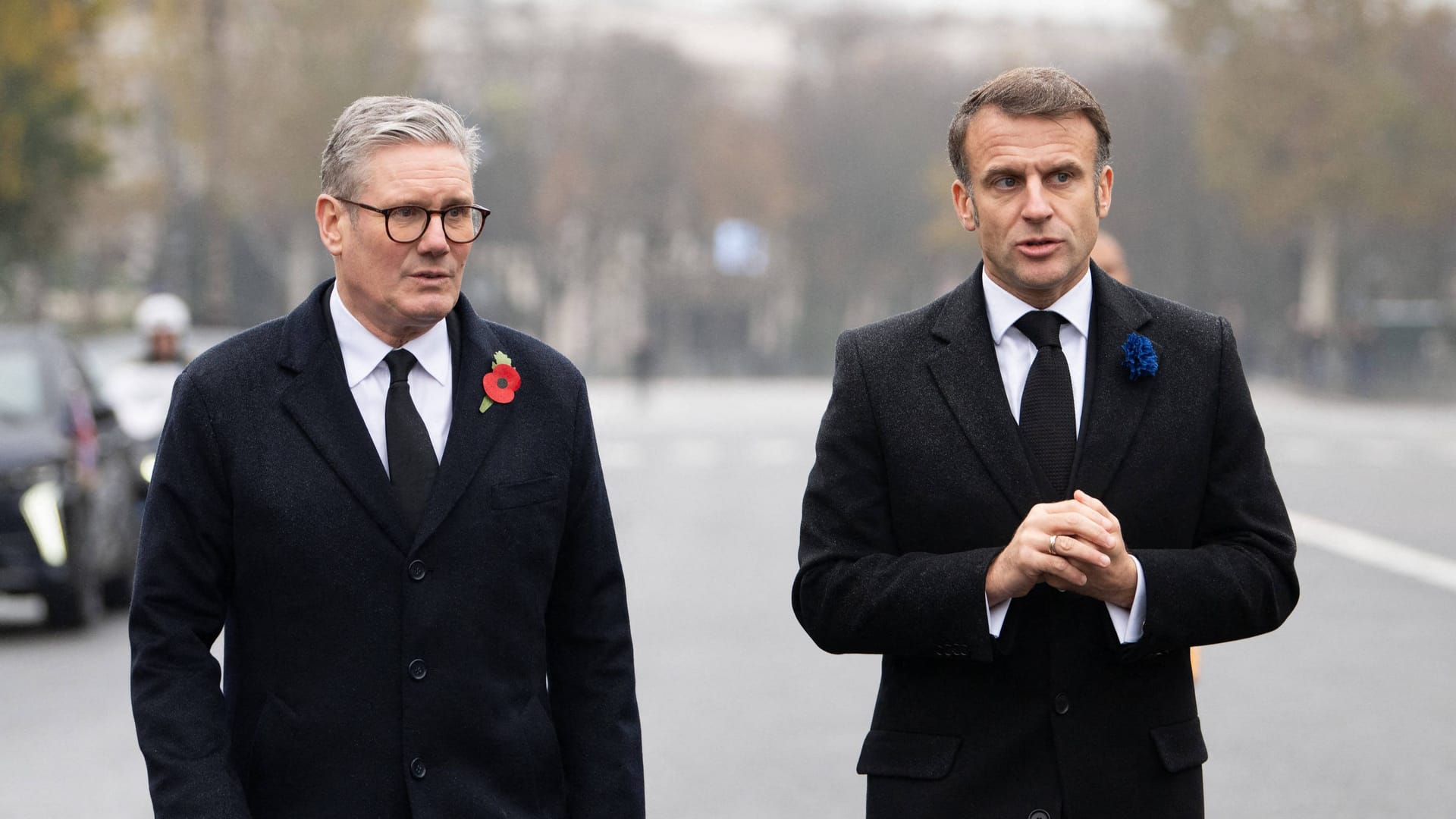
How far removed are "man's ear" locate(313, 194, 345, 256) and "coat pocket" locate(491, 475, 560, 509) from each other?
0.49 m

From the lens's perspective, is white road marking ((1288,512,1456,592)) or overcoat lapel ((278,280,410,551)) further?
white road marking ((1288,512,1456,592))

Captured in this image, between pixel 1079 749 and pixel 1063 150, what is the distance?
96 centimetres

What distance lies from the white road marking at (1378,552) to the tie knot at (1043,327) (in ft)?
36.8

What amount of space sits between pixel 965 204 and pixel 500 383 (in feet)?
2.75

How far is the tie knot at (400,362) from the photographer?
376 centimetres

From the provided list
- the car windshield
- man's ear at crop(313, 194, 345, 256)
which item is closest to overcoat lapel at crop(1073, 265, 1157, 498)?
man's ear at crop(313, 194, 345, 256)

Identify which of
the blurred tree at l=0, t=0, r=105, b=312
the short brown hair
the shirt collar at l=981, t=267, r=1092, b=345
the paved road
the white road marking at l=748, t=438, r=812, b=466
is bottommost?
the paved road

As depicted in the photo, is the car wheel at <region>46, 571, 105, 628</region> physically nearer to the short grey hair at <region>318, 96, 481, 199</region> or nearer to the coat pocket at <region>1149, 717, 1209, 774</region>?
the short grey hair at <region>318, 96, 481, 199</region>

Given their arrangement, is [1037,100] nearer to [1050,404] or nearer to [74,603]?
[1050,404]

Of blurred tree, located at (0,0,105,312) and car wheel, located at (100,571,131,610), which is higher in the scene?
blurred tree, located at (0,0,105,312)

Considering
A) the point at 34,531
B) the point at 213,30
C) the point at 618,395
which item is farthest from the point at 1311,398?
the point at 34,531

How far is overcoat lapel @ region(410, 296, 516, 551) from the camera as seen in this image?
11.8 ft

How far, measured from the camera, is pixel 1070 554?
11.0ft

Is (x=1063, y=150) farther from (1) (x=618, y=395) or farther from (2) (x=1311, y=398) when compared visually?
(1) (x=618, y=395)
